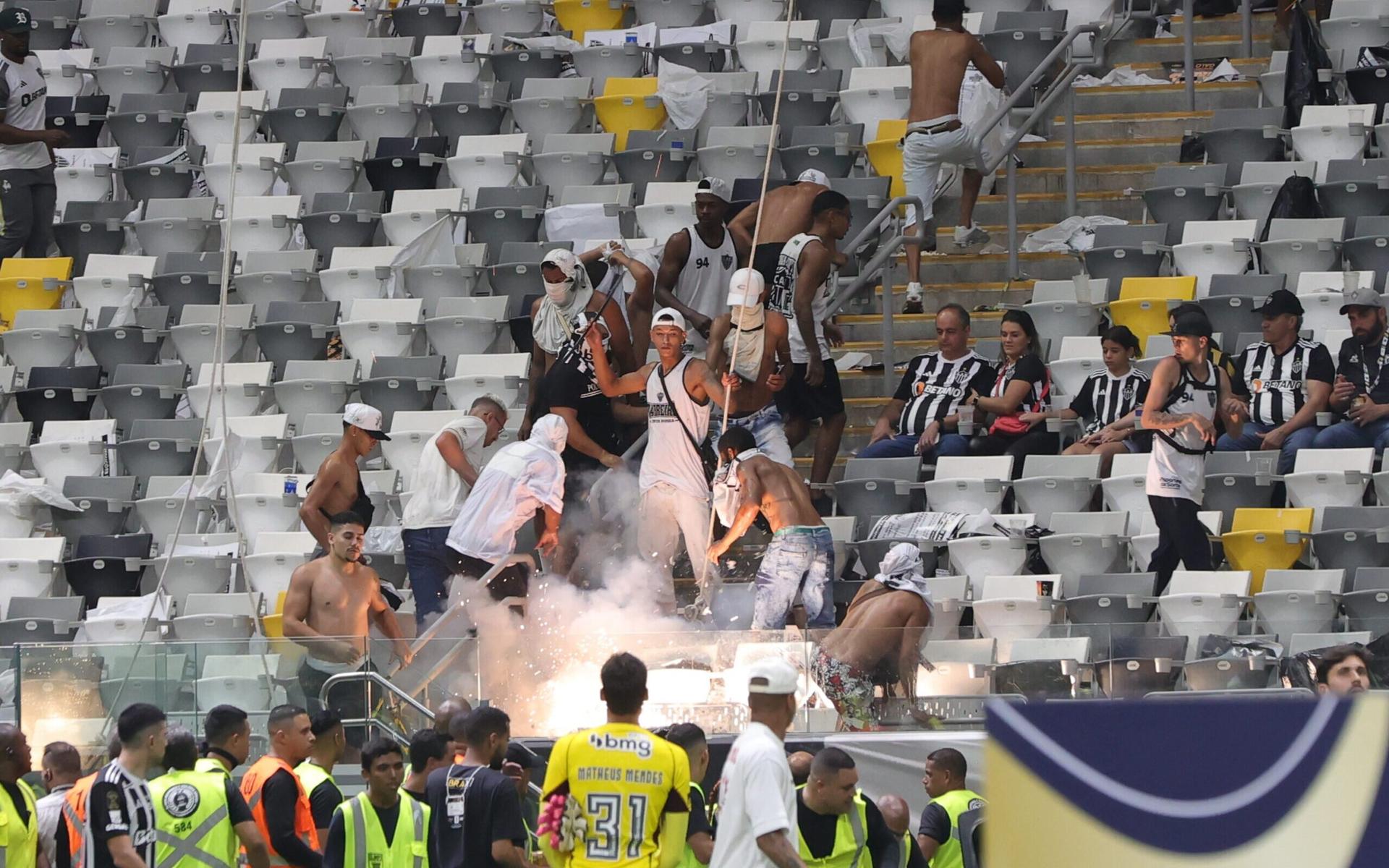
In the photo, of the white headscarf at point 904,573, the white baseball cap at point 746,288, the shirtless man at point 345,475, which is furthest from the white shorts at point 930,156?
the shirtless man at point 345,475

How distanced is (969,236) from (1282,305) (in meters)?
2.43

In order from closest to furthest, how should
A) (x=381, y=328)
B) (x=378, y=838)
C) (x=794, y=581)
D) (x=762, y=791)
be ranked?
(x=762, y=791) → (x=378, y=838) → (x=794, y=581) → (x=381, y=328)

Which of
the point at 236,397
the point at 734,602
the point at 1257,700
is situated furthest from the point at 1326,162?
the point at 1257,700

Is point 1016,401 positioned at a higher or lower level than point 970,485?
higher

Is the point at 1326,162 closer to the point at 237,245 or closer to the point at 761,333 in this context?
the point at 761,333

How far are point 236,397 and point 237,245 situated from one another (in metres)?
1.46

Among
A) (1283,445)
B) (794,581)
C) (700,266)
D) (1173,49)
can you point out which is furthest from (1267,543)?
(1173,49)

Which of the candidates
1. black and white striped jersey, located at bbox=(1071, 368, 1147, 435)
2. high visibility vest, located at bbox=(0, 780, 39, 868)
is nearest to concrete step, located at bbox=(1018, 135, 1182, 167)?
black and white striped jersey, located at bbox=(1071, 368, 1147, 435)

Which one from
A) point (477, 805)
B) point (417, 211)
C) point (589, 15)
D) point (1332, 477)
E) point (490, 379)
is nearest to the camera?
point (477, 805)

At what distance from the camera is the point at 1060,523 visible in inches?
400

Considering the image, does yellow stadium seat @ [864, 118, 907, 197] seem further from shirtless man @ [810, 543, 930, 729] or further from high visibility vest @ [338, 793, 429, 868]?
high visibility vest @ [338, 793, 429, 868]

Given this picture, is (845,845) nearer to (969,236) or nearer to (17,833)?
(17,833)

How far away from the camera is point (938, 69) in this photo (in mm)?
11609

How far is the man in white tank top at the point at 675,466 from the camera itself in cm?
990
